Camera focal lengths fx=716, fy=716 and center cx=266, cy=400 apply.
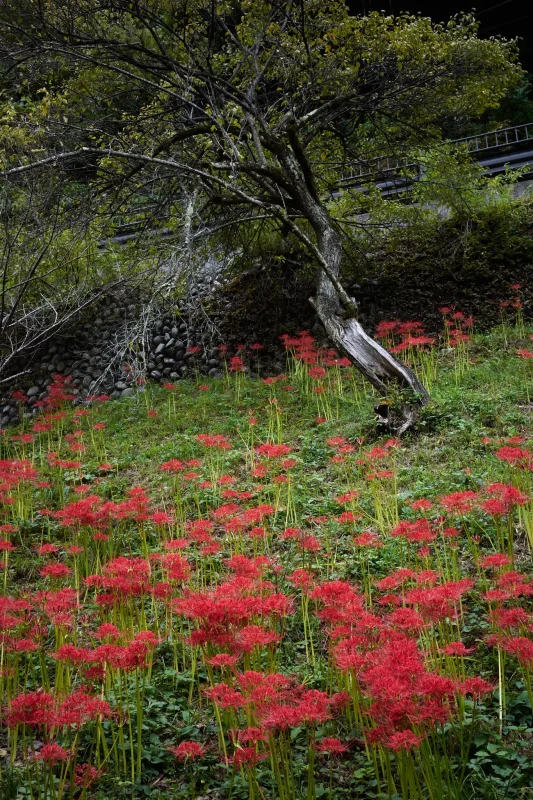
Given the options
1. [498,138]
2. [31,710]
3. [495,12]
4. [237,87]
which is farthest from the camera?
[495,12]

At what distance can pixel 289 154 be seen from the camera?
376 inches

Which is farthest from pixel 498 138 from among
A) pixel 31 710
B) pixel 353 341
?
pixel 31 710

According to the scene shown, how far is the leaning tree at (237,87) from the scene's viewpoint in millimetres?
8773

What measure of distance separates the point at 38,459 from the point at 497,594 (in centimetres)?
695

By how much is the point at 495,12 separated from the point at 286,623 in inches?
862

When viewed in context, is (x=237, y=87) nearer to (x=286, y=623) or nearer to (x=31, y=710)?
(x=286, y=623)

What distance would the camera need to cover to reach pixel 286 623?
4352 mm

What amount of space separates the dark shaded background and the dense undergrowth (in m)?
16.2

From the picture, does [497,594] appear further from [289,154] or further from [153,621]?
[289,154]

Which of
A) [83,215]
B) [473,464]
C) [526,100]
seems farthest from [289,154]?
[526,100]

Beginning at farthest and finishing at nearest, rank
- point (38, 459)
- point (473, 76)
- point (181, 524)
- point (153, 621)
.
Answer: point (473, 76), point (38, 459), point (181, 524), point (153, 621)

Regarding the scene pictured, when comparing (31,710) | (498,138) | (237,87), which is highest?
(498,138)

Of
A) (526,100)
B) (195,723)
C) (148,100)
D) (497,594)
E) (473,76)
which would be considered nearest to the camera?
(497,594)

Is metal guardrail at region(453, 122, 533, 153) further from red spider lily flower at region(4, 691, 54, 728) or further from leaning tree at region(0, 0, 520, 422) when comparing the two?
red spider lily flower at region(4, 691, 54, 728)
